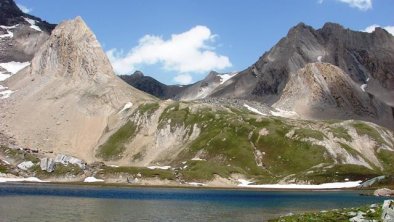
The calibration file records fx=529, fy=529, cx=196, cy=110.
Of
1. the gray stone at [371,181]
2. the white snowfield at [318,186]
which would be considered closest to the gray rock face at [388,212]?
the gray stone at [371,181]

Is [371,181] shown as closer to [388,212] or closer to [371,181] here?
[371,181]

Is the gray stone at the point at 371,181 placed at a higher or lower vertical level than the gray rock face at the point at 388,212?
higher

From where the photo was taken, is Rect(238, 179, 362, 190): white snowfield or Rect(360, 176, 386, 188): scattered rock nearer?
Rect(360, 176, 386, 188): scattered rock

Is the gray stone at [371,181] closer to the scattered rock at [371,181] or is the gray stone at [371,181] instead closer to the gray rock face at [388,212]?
the scattered rock at [371,181]

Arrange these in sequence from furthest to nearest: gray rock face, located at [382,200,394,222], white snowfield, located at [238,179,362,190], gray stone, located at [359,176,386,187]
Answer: white snowfield, located at [238,179,362,190] < gray stone, located at [359,176,386,187] < gray rock face, located at [382,200,394,222]

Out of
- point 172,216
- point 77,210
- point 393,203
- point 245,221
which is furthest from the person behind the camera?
point 77,210

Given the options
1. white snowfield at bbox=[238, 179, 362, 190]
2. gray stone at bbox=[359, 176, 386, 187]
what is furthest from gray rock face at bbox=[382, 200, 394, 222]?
white snowfield at bbox=[238, 179, 362, 190]

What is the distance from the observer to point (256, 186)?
198125mm

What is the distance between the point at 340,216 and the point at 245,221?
14321 mm

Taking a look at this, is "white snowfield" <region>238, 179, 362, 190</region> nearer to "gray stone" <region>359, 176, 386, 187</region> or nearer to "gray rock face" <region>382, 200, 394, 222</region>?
"gray stone" <region>359, 176, 386, 187</region>

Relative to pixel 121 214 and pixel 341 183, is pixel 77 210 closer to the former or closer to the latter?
pixel 121 214

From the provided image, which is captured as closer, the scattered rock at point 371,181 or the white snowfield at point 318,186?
the scattered rock at point 371,181

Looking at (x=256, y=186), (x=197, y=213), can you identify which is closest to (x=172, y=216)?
(x=197, y=213)

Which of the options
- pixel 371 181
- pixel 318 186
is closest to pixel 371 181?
pixel 371 181
